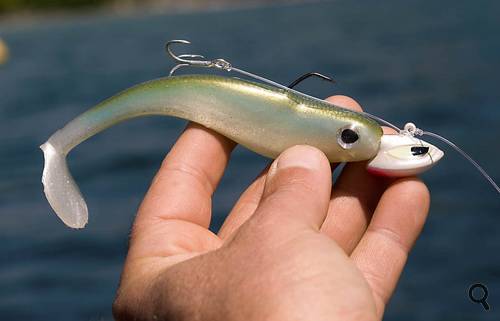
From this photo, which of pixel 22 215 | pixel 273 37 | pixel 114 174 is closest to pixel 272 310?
pixel 22 215

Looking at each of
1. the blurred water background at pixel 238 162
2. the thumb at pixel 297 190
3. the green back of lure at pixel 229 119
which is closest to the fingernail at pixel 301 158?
the thumb at pixel 297 190

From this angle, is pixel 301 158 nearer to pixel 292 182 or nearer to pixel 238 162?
pixel 292 182

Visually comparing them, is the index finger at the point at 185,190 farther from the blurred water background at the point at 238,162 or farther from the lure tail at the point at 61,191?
the blurred water background at the point at 238,162

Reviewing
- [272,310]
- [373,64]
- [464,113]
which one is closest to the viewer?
[272,310]

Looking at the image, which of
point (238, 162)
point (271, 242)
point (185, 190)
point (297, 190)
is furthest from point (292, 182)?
point (238, 162)

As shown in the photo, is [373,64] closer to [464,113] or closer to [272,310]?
[464,113]

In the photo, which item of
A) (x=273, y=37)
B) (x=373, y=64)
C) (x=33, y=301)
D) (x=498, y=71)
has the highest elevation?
(x=33, y=301)

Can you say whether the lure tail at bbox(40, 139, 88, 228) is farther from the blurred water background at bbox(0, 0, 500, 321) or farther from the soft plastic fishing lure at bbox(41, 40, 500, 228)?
the blurred water background at bbox(0, 0, 500, 321)

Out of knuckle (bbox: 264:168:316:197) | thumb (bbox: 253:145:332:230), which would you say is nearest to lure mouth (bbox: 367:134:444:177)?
thumb (bbox: 253:145:332:230)
